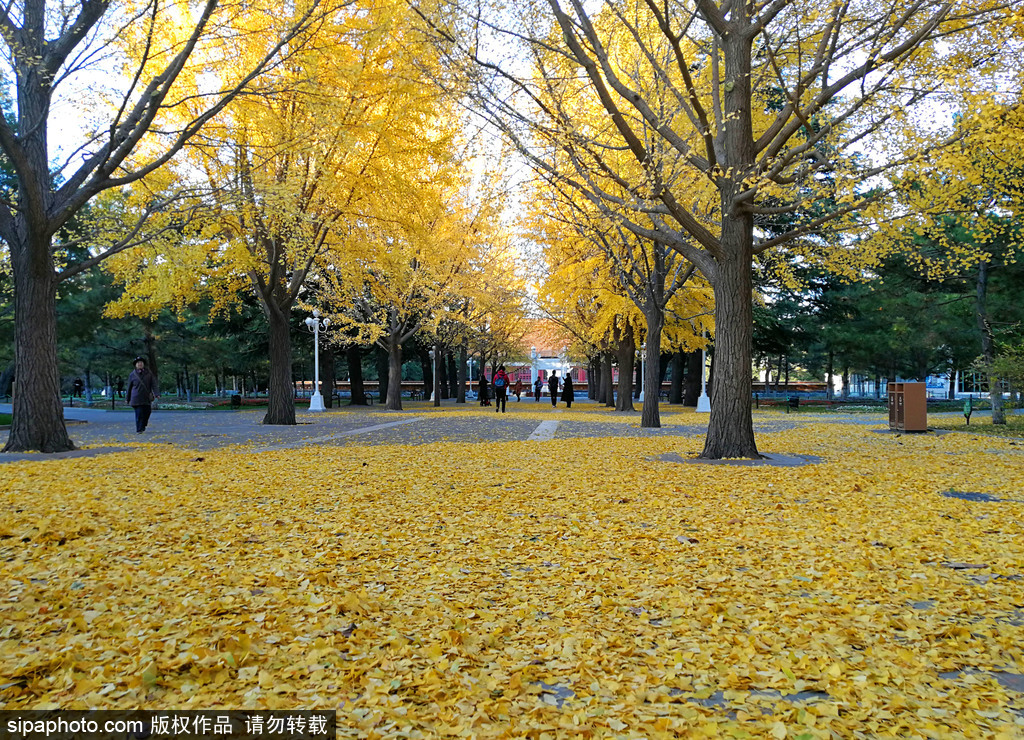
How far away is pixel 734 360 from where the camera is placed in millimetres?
10164

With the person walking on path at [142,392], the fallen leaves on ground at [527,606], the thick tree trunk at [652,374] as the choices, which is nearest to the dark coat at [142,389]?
the person walking on path at [142,392]

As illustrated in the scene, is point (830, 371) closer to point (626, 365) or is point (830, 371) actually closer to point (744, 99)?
point (626, 365)

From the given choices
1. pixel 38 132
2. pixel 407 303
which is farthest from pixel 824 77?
pixel 407 303

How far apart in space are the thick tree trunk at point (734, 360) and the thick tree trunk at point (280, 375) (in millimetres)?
12745

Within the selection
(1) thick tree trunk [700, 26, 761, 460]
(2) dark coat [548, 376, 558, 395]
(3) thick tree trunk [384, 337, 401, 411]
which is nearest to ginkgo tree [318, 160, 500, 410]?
(3) thick tree trunk [384, 337, 401, 411]

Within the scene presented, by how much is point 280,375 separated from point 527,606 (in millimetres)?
16819

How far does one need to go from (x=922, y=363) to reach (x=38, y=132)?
42515 millimetres

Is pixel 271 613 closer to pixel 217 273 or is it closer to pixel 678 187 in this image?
pixel 678 187

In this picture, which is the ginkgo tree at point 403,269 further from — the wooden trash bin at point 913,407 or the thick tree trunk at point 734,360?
the wooden trash bin at point 913,407

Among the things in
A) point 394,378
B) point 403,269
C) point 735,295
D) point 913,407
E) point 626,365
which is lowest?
point 913,407

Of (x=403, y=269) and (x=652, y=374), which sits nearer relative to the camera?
(x=652, y=374)

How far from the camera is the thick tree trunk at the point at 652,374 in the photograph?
59.4ft

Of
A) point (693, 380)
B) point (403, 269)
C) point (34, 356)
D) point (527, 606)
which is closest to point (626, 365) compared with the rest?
point (693, 380)

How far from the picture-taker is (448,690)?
2666mm
